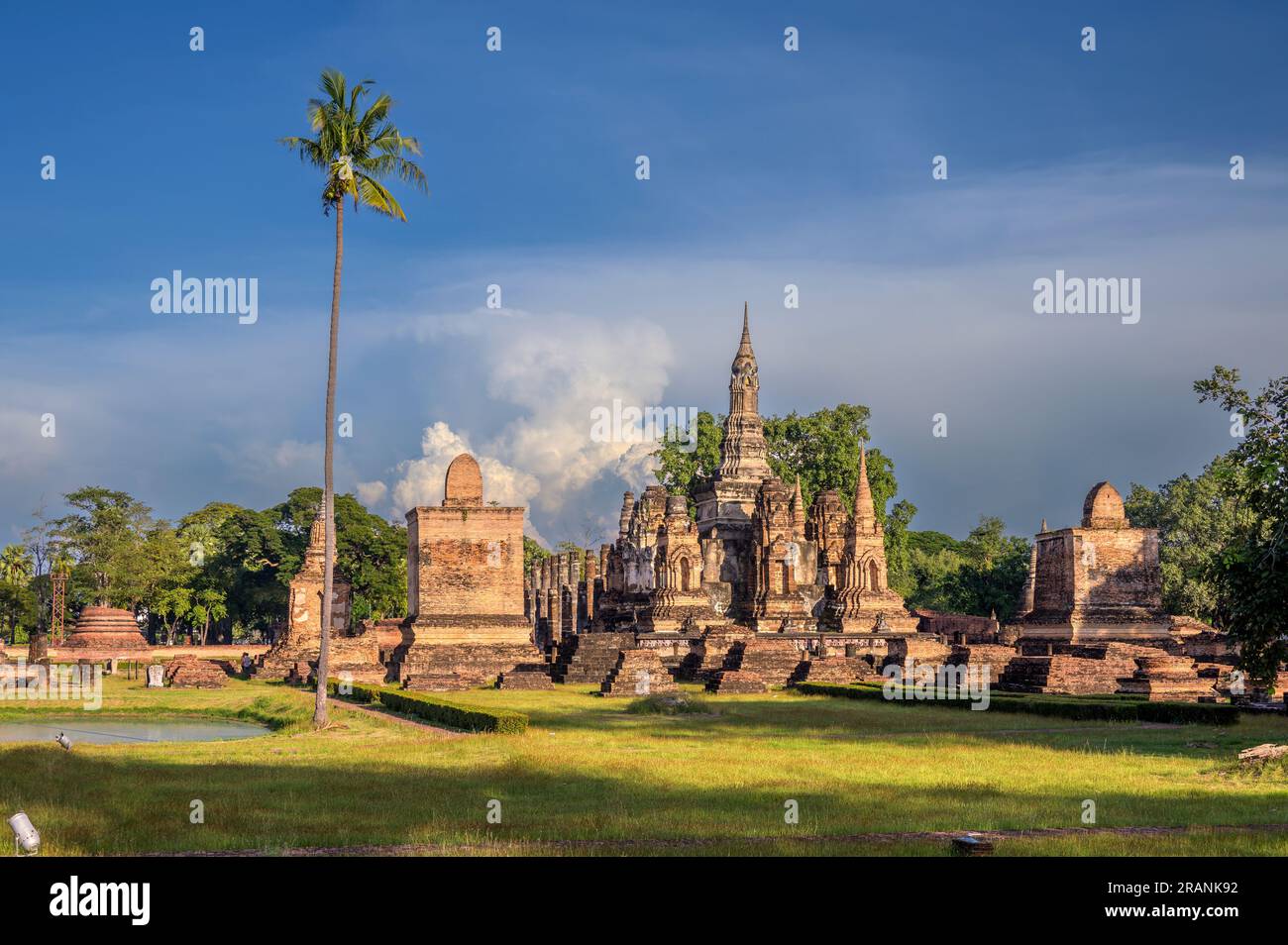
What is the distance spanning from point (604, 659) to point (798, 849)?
102 feet

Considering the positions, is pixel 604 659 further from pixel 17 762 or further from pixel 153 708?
pixel 17 762

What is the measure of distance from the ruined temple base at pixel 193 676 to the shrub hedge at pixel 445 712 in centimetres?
1005

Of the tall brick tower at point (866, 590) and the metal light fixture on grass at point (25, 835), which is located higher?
the tall brick tower at point (866, 590)

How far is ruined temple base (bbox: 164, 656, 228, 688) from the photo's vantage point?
148 feet

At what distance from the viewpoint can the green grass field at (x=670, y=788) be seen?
13344 millimetres

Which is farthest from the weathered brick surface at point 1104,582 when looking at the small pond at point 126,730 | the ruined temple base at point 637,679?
the small pond at point 126,730

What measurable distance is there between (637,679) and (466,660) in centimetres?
862

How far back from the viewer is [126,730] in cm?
2923

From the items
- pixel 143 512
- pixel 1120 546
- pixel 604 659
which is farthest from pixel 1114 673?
pixel 143 512

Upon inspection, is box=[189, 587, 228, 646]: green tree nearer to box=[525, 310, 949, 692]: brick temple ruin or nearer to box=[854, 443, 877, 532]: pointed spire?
box=[525, 310, 949, 692]: brick temple ruin

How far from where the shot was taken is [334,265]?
96.9 ft

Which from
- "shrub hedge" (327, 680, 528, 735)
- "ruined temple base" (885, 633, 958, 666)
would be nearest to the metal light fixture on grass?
Answer: "shrub hedge" (327, 680, 528, 735)

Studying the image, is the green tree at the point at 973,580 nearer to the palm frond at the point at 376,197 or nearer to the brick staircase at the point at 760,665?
the brick staircase at the point at 760,665

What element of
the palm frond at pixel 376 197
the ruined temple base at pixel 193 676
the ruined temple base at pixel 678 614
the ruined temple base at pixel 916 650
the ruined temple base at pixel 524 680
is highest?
the palm frond at pixel 376 197
